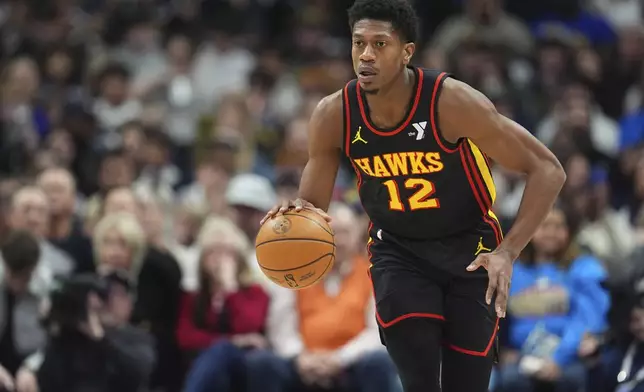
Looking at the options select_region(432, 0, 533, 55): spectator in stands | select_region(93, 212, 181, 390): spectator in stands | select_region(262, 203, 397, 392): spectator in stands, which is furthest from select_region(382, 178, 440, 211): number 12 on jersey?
select_region(432, 0, 533, 55): spectator in stands

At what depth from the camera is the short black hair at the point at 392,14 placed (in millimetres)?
5219

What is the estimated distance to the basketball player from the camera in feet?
17.1

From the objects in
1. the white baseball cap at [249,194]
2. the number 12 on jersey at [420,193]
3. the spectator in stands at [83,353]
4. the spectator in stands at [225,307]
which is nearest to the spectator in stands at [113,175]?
the white baseball cap at [249,194]

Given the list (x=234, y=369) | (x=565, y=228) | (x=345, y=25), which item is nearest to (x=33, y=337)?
(x=234, y=369)

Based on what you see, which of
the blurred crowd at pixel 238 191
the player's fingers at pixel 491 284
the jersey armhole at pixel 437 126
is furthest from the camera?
the blurred crowd at pixel 238 191

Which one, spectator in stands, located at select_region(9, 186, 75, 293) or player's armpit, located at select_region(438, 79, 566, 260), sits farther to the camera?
spectator in stands, located at select_region(9, 186, 75, 293)

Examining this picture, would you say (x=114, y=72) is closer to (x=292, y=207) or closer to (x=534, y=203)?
(x=292, y=207)

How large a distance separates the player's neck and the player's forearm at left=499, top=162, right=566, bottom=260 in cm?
67

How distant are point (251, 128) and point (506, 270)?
6627 millimetres

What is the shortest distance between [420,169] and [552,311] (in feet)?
10.6

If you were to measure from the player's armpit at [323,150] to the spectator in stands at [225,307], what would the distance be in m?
2.60

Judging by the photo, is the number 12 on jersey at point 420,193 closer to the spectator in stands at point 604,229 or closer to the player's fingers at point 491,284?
the player's fingers at point 491,284

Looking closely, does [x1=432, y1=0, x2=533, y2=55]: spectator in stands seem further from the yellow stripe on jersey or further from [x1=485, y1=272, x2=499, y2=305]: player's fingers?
[x1=485, y1=272, x2=499, y2=305]: player's fingers

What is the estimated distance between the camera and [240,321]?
8.16 meters
